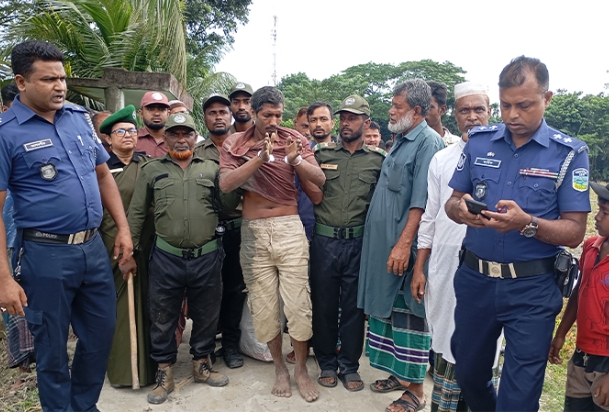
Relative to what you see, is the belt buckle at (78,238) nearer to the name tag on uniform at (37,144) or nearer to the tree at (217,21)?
the name tag on uniform at (37,144)

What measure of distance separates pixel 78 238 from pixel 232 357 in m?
1.91

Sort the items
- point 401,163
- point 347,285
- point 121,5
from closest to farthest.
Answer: point 401,163
point 347,285
point 121,5

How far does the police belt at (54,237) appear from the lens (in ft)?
8.77

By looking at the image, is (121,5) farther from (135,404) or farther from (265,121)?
(135,404)

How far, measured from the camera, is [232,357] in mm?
4113

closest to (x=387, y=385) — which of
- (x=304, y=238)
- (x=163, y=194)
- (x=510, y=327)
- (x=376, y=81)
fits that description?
(x=304, y=238)

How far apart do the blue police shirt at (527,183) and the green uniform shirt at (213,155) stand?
217 cm

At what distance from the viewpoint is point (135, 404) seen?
3.47 m

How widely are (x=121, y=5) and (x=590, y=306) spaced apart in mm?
7410

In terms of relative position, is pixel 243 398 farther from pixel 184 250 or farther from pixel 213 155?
pixel 213 155

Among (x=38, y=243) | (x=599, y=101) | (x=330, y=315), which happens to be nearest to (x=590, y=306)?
(x=330, y=315)

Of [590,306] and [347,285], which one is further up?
[590,306]

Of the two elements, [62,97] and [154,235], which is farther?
[154,235]

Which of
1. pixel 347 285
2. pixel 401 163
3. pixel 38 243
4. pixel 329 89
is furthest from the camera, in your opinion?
pixel 329 89
